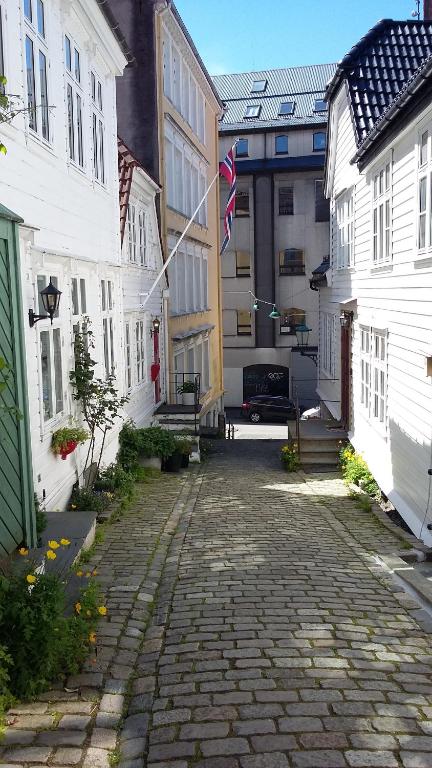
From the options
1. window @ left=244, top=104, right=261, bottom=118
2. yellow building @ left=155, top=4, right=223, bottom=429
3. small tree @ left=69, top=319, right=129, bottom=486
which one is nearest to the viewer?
small tree @ left=69, top=319, right=129, bottom=486

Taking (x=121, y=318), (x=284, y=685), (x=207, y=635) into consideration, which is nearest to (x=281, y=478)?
(x=121, y=318)

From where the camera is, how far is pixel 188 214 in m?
23.5

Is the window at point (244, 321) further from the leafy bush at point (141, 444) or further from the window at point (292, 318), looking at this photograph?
the leafy bush at point (141, 444)

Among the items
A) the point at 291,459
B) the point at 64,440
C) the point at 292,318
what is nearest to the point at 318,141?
the point at 292,318

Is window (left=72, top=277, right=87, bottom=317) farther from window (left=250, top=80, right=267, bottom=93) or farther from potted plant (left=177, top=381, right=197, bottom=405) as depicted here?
window (left=250, top=80, right=267, bottom=93)

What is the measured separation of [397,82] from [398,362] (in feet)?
21.8

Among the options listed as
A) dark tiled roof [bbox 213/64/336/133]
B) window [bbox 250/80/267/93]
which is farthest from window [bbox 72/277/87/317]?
window [bbox 250/80/267/93]

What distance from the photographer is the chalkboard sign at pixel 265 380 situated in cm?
4019

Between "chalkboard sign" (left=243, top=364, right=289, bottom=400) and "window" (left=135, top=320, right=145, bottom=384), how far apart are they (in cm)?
2399

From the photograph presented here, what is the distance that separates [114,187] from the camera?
43.3ft

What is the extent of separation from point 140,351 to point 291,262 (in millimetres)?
24517

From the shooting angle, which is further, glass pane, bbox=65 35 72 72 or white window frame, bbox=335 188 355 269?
white window frame, bbox=335 188 355 269

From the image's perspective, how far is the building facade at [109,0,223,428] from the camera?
61.8 feet

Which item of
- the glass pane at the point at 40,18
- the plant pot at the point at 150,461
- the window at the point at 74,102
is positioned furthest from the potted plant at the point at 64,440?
the plant pot at the point at 150,461
